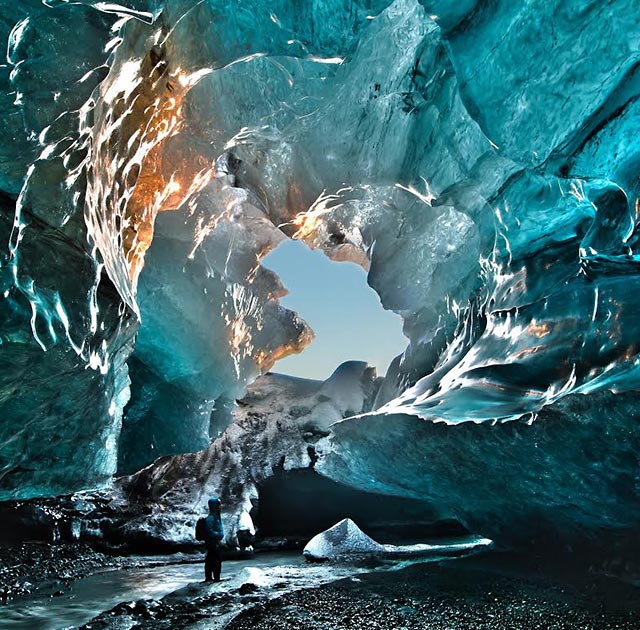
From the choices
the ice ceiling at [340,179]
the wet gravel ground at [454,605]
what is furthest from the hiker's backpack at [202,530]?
the wet gravel ground at [454,605]

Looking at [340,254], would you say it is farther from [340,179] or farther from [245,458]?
[245,458]

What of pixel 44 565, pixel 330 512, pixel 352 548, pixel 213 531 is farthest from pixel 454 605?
pixel 330 512

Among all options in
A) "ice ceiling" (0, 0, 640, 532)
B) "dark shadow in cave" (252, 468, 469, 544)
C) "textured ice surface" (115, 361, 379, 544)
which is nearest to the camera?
"ice ceiling" (0, 0, 640, 532)

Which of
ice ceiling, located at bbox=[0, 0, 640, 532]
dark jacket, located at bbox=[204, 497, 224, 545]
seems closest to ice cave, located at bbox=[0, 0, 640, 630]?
ice ceiling, located at bbox=[0, 0, 640, 532]

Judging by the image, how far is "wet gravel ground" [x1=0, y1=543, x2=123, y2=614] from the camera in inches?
232

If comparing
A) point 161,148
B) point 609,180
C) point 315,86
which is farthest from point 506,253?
point 161,148

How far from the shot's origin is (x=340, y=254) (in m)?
10.2

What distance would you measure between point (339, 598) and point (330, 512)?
7343 millimetres

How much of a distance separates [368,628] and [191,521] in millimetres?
7040

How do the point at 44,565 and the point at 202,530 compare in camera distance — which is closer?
the point at 202,530

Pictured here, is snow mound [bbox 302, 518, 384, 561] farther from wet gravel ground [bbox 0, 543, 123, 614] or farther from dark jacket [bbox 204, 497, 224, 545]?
wet gravel ground [bbox 0, 543, 123, 614]

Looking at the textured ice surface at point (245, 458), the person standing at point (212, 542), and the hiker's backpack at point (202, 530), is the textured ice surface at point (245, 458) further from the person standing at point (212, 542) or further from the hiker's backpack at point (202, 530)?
the hiker's backpack at point (202, 530)

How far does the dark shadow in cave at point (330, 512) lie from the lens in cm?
1138

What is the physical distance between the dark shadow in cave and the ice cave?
5.23 feet
